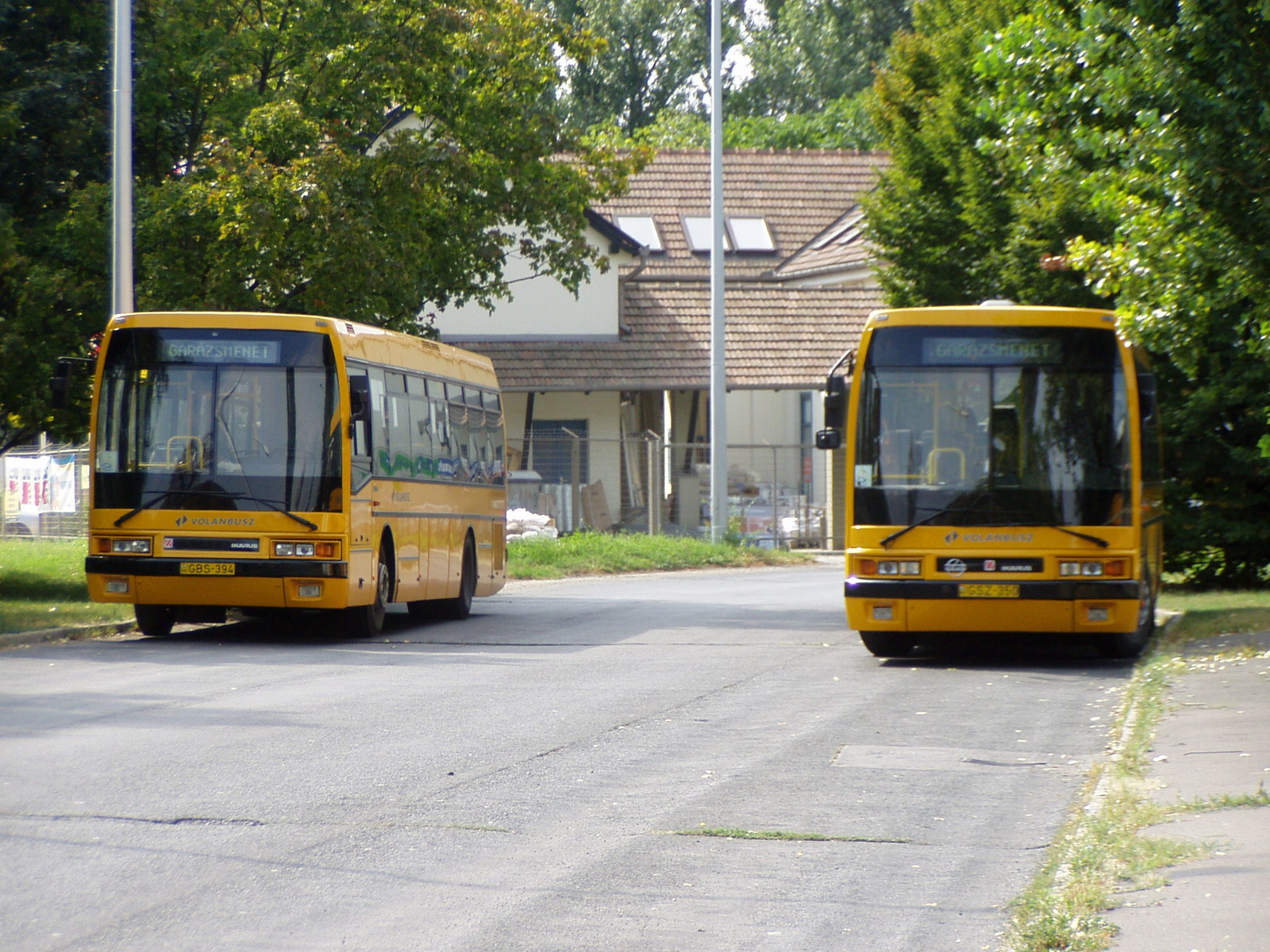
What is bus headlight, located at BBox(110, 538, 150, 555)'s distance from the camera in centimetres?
1608

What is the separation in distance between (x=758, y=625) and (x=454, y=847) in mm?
11836

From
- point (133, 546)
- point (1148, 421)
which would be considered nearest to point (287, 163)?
point (133, 546)

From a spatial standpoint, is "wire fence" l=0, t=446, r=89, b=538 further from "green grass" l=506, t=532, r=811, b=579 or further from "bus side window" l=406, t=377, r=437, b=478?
"bus side window" l=406, t=377, r=437, b=478

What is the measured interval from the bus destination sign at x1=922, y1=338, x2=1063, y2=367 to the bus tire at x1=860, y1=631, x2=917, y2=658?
229cm

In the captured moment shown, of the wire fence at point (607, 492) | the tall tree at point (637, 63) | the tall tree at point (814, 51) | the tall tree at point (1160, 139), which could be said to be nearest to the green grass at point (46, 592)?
the wire fence at point (607, 492)

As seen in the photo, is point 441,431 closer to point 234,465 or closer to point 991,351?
point 234,465

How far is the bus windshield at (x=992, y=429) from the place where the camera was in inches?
551

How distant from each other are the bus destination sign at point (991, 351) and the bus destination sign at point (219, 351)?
5.98 metres

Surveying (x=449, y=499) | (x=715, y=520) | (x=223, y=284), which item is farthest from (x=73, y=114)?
(x=715, y=520)

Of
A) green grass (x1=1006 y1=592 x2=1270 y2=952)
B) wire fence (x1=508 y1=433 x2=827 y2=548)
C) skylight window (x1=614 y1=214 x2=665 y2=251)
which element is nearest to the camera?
green grass (x1=1006 y1=592 x2=1270 y2=952)

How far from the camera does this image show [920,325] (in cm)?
1439

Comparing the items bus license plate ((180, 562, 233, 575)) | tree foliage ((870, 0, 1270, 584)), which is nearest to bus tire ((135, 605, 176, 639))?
bus license plate ((180, 562, 233, 575))

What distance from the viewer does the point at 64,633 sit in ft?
54.1

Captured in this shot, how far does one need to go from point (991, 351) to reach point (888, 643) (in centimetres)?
262
